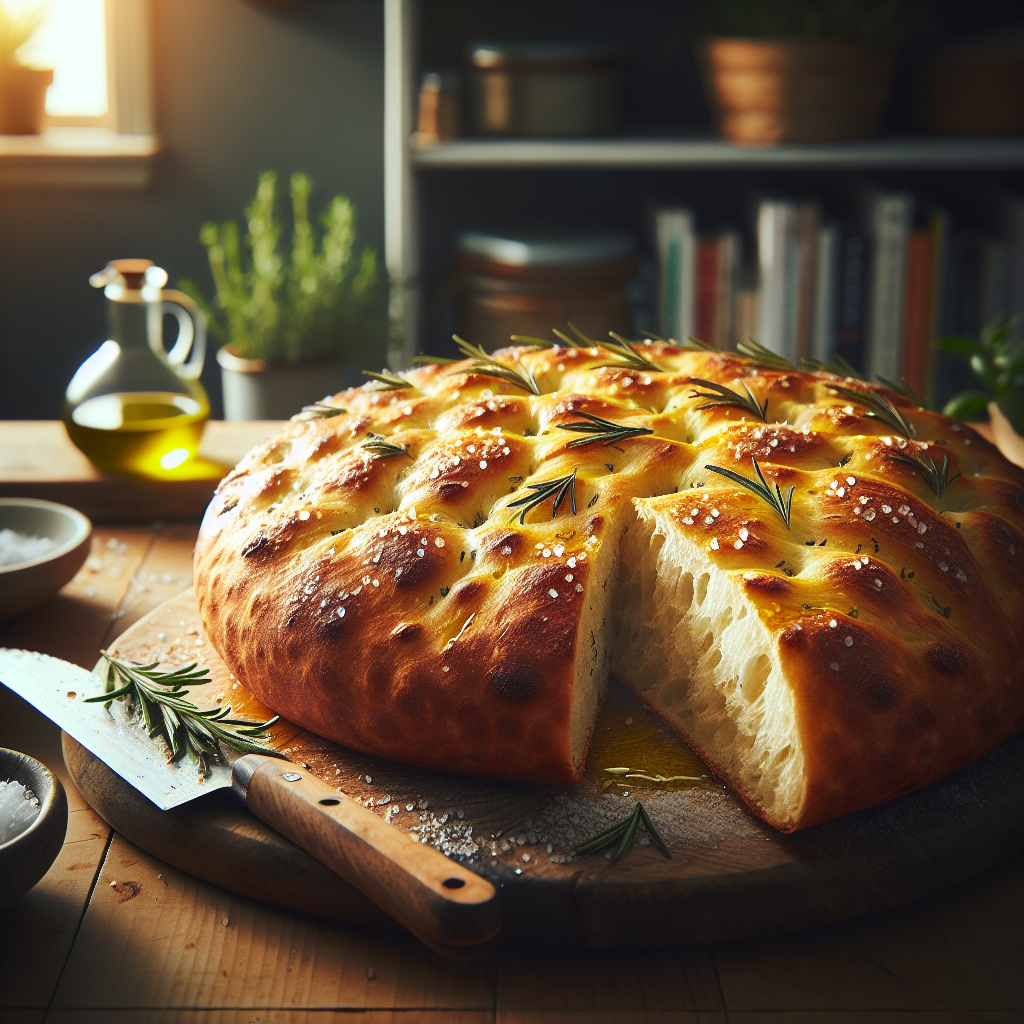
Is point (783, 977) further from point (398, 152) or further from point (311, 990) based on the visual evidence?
point (398, 152)

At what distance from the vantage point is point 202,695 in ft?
4.04

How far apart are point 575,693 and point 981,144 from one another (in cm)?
255

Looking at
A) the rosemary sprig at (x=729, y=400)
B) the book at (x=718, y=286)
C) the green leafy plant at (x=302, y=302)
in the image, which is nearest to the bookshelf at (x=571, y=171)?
the green leafy plant at (x=302, y=302)

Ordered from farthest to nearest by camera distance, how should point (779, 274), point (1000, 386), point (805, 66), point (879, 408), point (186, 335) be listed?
point (779, 274)
point (805, 66)
point (186, 335)
point (1000, 386)
point (879, 408)

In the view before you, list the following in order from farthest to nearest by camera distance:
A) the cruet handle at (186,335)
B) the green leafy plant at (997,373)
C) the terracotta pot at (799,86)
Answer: the terracotta pot at (799,86)
the cruet handle at (186,335)
the green leafy plant at (997,373)

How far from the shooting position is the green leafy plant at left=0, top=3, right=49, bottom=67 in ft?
11.1

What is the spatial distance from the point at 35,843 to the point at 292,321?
7.81 ft

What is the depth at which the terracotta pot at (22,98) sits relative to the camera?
3484 millimetres

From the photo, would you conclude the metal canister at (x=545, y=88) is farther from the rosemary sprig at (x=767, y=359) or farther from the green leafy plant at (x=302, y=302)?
the rosemary sprig at (x=767, y=359)

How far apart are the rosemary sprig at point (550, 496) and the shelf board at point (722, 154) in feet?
6.75

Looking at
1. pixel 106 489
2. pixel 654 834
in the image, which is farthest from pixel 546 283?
pixel 654 834

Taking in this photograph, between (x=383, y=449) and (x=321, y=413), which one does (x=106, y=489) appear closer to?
(x=321, y=413)

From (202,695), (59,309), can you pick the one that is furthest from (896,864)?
(59,309)

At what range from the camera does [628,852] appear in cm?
98
